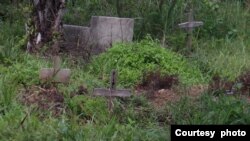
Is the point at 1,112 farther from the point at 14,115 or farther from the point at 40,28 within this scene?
the point at 40,28

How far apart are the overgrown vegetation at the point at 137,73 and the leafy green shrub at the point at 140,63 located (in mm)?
12

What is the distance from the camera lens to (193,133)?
14.0ft

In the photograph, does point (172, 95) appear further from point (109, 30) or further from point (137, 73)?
point (109, 30)

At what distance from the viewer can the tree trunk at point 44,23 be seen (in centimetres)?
747

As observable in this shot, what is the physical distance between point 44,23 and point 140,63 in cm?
157

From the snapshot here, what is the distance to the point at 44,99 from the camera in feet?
18.3

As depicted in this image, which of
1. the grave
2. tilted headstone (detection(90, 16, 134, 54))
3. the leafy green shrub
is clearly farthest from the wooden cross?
tilted headstone (detection(90, 16, 134, 54))

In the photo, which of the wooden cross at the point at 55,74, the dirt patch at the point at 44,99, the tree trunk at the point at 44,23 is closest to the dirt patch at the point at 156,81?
the wooden cross at the point at 55,74

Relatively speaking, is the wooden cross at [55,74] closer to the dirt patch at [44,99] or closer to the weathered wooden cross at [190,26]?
the dirt patch at [44,99]

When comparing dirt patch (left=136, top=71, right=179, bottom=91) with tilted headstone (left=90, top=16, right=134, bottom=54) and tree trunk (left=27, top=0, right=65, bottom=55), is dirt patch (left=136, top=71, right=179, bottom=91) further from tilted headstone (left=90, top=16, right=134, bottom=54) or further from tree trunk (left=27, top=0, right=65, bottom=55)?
tree trunk (left=27, top=0, right=65, bottom=55)

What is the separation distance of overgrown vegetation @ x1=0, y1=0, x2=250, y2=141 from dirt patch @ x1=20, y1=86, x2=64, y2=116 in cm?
3

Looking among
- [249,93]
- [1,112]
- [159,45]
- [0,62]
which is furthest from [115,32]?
[1,112]

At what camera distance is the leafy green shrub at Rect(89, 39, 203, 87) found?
21.6 feet

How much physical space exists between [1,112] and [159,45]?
283cm
